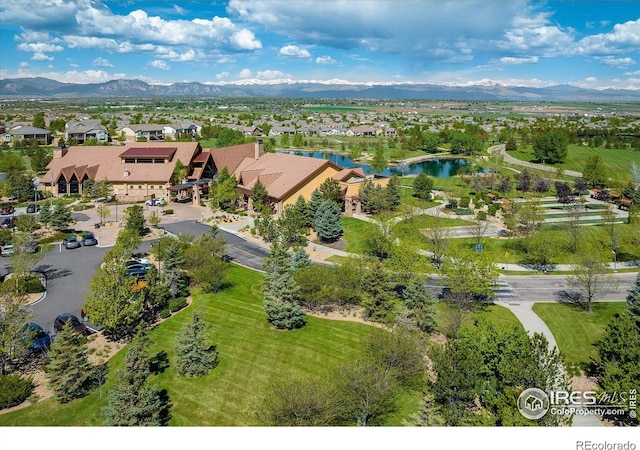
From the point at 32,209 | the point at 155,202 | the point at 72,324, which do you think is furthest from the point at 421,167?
the point at 72,324

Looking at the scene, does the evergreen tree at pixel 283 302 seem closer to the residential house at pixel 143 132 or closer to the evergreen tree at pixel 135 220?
the evergreen tree at pixel 135 220

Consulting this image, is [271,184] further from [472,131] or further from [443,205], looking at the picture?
[472,131]

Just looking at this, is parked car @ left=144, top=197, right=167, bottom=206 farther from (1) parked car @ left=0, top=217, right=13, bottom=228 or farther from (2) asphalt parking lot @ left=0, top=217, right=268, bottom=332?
(1) parked car @ left=0, top=217, right=13, bottom=228

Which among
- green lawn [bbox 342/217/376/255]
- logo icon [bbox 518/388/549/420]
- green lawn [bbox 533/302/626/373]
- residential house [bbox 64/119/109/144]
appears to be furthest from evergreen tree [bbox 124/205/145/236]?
residential house [bbox 64/119/109/144]

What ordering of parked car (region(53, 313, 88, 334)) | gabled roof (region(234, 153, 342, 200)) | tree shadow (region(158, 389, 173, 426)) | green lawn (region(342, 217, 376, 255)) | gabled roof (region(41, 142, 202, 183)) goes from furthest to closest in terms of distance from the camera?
gabled roof (region(41, 142, 202, 183)), gabled roof (region(234, 153, 342, 200)), green lawn (region(342, 217, 376, 255)), parked car (region(53, 313, 88, 334)), tree shadow (region(158, 389, 173, 426))

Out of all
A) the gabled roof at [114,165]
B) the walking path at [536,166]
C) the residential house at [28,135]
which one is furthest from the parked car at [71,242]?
the residential house at [28,135]
